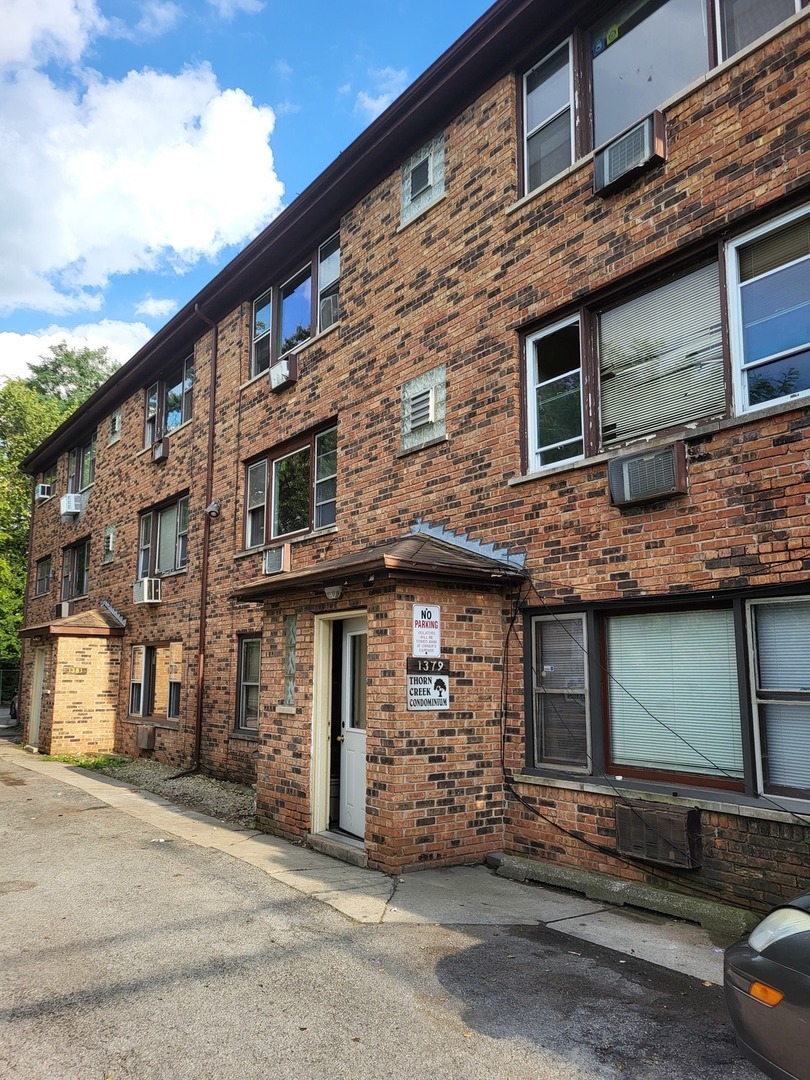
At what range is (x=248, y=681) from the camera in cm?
1295

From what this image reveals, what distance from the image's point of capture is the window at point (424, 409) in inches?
355

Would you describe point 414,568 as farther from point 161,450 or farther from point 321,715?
point 161,450

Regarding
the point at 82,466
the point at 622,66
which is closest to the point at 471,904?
the point at 622,66

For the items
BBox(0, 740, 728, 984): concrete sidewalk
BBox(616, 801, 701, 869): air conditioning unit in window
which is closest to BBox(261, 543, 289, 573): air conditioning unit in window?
BBox(0, 740, 728, 984): concrete sidewalk

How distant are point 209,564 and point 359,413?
517 cm

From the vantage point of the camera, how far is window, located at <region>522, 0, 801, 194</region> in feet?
22.2

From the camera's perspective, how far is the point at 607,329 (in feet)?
24.6

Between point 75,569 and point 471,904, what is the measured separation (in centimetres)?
1837

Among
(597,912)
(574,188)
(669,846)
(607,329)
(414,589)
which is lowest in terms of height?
(597,912)

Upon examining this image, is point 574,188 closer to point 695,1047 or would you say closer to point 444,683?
point 444,683

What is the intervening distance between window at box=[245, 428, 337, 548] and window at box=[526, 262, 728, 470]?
152 inches

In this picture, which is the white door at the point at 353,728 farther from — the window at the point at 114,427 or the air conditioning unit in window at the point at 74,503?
the air conditioning unit in window at the point at 74,503

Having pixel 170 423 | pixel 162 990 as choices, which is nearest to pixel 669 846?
pixel 162 990

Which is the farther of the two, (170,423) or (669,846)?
(170,423)
